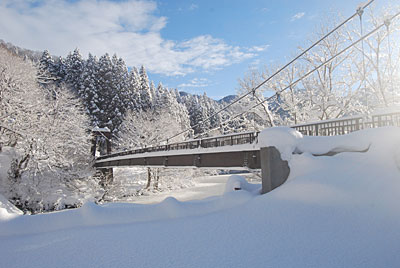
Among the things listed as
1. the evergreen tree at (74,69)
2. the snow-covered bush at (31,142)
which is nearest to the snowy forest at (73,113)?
the snow-covered bush at (31,142)

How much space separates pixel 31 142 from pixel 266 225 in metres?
17.9

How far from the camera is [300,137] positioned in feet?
25.2

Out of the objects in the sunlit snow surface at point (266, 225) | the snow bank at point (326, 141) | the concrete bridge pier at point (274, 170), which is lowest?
the sunlit snow surface at point (266, 225)

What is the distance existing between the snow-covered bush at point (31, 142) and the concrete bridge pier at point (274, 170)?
1631 centimetres

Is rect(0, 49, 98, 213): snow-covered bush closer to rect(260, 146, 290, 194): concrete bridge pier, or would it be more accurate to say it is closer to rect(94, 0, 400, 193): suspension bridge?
rect(94, 0, 400, 193): suspension bridge

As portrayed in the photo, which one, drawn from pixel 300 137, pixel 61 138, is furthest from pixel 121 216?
pixel 61 138

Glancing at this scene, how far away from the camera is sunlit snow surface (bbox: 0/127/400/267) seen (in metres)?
4.16

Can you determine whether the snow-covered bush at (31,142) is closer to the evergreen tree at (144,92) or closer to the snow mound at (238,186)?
the snow mound at (238,186)

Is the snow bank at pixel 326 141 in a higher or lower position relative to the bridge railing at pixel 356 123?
lower

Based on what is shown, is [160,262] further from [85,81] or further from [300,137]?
[85,81]

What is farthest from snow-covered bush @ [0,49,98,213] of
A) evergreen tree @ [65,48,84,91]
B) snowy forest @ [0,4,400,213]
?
evergreen tree @ [65,48,84,91]

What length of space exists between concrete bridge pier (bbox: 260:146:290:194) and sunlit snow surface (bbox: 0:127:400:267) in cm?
28

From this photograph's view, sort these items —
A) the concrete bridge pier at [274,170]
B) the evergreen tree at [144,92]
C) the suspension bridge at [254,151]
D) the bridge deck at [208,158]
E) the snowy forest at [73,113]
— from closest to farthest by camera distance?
the concrete bridge pier at [274,170]
the suspension bridge at [254,151]
the bridge deck at [208,158]
the snowy forest at [73,113]
the evergreen tree at [144,92]

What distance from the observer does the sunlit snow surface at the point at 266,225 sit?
4164 millimetres
